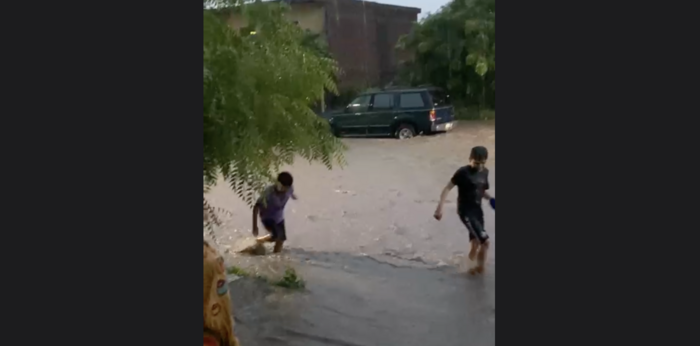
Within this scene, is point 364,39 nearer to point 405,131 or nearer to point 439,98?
point 439,98

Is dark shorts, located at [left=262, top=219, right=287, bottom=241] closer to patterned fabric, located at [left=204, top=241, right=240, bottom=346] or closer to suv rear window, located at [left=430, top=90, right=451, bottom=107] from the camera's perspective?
suv rear window, located at [left=430, top=90, right=451, bottom=107]

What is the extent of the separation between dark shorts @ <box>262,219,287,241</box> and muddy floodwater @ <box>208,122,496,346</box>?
158 mm

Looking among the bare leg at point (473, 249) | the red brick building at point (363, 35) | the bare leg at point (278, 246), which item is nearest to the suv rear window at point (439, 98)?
the red brick building at point (363, 35)

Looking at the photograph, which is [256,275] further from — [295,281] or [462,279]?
[462,279]

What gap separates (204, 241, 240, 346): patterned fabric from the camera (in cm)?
272

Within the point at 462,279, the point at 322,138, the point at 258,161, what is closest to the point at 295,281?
the point at 462,279

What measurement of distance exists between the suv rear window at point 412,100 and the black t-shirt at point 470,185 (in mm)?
519

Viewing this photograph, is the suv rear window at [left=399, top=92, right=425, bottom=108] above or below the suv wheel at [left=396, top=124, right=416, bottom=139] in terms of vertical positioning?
above

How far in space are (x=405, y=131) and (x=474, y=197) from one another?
756 millimetres

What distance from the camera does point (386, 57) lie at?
438 centimetres

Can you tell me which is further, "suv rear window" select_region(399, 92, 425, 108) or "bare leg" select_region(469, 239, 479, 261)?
"bare leg" select_region(469, 239, 479, 261)

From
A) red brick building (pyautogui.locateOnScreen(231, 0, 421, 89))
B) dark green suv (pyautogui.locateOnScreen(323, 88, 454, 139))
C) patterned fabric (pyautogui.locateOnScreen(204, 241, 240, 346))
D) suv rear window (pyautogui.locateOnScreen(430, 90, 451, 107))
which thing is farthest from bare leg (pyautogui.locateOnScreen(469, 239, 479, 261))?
patterned fabric (pyautogui.locateOnScreen(204, 241, 240, 346))

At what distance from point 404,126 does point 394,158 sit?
591 millimetres

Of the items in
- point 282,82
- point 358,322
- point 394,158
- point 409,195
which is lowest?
point 358,322
